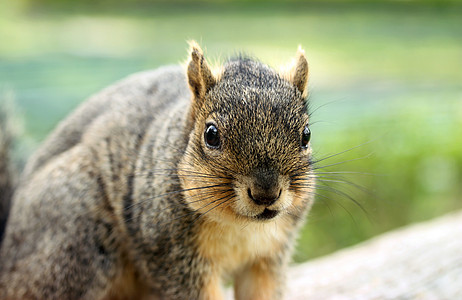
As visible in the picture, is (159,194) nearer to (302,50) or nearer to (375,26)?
(302,50)

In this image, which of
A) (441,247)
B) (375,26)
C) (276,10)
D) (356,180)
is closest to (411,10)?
(375,26)

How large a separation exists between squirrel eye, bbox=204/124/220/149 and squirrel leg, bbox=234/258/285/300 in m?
0.62

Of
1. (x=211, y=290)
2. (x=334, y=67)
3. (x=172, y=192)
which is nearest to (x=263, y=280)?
(x=211, y=290)

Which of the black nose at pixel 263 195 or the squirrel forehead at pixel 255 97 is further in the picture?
the squirrel forehead at pixel 255 97

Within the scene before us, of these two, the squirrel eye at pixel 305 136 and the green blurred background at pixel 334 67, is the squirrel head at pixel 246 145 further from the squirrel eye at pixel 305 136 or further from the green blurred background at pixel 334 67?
the green blurred background at pixel 334 67

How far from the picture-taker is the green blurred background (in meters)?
4.09

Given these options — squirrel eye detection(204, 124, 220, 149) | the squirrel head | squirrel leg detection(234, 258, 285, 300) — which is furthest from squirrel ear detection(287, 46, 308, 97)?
squirrel leg detection(234, 258, 285, 300)

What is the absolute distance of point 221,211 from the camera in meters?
1.72

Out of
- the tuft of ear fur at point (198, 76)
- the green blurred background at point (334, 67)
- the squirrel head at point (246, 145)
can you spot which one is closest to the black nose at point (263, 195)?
the squirrel head at point (246, 145)

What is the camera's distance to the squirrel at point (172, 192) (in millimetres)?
1674

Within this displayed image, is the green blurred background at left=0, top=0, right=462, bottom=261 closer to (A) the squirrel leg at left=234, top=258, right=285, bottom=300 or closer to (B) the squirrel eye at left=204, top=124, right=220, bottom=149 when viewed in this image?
(A) the squirrel leg at left=234, top=258, right=285, bottom=300

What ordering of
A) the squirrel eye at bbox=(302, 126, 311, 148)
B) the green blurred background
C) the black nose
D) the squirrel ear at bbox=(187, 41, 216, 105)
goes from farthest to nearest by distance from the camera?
the green blurred background → the squirrel ear at bbox=(187, 41, 216, 105) → the squirrel eye at bbox=(302, 126, 311, 148) → the black nose

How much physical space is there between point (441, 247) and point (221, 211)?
1608 millimetres

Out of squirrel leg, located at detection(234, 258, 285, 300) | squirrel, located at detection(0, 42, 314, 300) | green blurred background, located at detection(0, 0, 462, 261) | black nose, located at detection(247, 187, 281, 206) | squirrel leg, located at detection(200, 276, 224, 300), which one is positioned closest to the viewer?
black nose, located at detection(247, 187, 281, 206)
